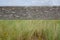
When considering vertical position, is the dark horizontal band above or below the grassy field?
above

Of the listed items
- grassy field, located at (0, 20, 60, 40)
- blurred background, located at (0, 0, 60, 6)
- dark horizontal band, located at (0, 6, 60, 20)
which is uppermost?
blurred background, located at (0, 0, 60, 6)

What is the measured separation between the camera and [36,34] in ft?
2.33

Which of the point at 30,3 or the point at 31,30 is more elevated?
the point at 30,3

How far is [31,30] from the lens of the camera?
2.32 feet

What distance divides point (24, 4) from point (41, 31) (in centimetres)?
20

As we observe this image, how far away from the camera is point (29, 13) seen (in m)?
0.71

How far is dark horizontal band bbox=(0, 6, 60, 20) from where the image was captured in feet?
2.34

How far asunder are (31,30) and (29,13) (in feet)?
0.36

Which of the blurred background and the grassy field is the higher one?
the blurred background

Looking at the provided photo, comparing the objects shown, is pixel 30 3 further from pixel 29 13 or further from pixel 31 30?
pixel 31 30

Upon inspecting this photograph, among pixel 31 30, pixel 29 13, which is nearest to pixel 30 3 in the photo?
pixel 29 13

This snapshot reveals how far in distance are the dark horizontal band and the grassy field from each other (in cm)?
3

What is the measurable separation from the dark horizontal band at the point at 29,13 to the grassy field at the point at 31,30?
27 mm

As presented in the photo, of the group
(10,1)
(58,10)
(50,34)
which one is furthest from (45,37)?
(10,1)
